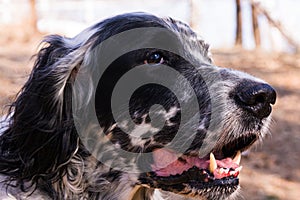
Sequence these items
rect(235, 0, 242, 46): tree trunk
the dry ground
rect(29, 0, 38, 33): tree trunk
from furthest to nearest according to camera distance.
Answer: rect(235, 0, 242, 46): tree trunk → rect(29, 0, 38, 33): tree trunk → the dry ground

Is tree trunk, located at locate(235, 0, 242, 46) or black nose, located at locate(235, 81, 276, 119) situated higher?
black nose, located at locate(235, 81, 276, 119)

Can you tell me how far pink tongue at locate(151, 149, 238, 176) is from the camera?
10.4ft

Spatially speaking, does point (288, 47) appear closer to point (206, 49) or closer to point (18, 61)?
point (18, 61)

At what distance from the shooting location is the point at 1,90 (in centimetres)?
846

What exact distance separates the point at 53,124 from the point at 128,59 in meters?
0.48

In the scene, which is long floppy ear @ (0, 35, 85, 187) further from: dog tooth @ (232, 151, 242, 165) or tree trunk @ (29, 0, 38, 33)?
tree trunk @ (29, 0, 38, 33)

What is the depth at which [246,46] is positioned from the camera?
1296 centimetres

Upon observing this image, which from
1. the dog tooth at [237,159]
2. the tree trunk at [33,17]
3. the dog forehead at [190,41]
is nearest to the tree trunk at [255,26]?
the tree trunk at [33,17]

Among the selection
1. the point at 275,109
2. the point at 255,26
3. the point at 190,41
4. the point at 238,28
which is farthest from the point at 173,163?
the point at 238,28

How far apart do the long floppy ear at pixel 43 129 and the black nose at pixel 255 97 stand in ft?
2.66

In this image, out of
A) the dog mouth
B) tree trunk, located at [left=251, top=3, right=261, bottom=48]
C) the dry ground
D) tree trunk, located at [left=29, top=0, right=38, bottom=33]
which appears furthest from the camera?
tree trunk, located at [left=29, top=0, right=38, bottom=33]

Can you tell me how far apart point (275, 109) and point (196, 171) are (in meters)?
5.80

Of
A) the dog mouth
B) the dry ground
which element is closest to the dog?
the dog mouth

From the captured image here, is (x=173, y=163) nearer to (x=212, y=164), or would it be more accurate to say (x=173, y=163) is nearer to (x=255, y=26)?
(x=212, y=164)
